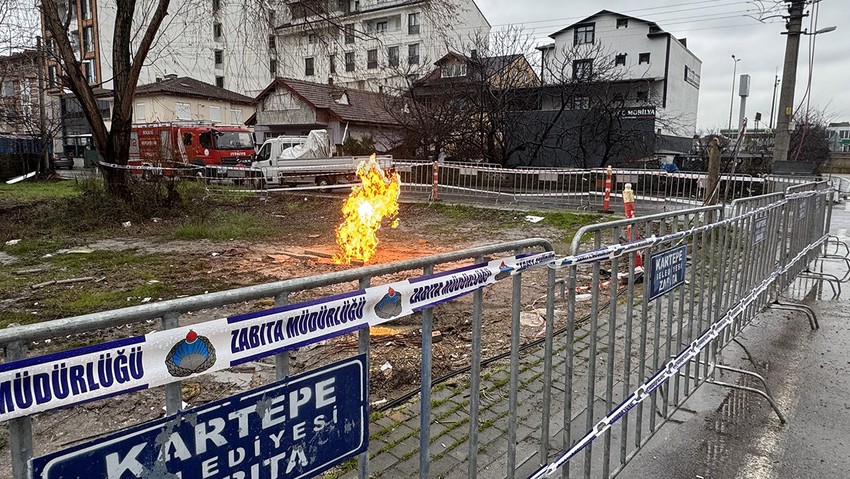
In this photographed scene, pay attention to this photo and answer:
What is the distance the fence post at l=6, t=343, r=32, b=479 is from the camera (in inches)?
46.8

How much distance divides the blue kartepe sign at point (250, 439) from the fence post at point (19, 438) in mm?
25

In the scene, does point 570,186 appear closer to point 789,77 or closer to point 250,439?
point 789,77

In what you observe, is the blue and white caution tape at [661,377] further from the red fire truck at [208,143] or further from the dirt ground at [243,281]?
the red fire truck at [208,143]

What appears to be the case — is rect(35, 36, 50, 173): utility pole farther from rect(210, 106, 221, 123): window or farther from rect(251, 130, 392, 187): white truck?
rect(210, 106, 221, 123): window

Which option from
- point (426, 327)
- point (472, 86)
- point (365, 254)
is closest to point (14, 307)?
point (365, 254)

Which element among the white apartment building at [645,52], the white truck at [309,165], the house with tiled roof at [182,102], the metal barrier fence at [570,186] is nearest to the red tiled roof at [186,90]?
the house with tiled roof at [182,102]

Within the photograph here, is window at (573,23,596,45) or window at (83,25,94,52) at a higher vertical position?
window at (573,23,596,45)

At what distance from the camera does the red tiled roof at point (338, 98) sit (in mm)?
39906

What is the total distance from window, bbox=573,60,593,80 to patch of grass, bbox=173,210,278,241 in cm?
1950

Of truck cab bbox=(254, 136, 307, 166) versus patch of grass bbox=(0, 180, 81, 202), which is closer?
patch of grass bbox=(0, 180, 81, 202)

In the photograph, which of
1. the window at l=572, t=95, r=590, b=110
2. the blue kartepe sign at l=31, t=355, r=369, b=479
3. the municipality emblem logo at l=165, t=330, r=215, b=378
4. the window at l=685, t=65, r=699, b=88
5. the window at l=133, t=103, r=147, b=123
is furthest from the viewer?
the window at l=685, t=65, r=699, b=88

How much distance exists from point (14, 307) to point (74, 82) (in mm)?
9427

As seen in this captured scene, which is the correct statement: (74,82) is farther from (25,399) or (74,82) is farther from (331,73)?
(25,399)

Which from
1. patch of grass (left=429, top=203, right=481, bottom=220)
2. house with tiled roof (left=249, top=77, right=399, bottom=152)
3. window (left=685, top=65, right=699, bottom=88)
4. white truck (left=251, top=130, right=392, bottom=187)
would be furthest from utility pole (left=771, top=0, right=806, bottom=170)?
window (left=685, top=65, right=699, bottom=88)
